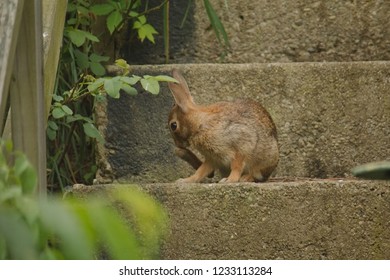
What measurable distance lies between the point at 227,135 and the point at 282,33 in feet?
3.04

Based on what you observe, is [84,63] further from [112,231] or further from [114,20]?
[112,231]

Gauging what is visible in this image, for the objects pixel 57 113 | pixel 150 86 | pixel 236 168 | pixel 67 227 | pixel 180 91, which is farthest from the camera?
pixel 180 91

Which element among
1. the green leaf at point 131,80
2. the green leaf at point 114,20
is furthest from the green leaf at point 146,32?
the green leaf at point 131,80

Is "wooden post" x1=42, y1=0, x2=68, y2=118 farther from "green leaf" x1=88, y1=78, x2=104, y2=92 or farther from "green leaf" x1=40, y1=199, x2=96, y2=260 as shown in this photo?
"green leaf" x1=40, y1=199, x2=96, y2=260

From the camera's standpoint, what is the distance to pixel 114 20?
4.46 metres

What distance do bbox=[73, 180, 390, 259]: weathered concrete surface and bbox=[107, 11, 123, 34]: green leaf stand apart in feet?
3.28

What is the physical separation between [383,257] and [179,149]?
3.14 ft

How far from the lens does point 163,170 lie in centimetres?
436

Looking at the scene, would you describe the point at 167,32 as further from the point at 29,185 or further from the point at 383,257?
the point at 29,185

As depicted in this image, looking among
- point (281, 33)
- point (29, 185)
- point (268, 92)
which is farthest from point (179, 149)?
point (29, 185)

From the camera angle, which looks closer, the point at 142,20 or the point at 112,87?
the point at 112,87

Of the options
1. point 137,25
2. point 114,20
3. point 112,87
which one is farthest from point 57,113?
point 137,25

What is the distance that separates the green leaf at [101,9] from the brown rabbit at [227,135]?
53 centimetres

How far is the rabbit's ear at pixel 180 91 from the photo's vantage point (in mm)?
4094
